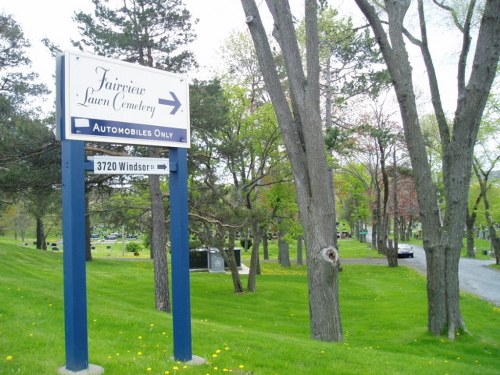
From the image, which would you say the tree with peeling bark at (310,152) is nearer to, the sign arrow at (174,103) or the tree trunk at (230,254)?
the sign arrow at (174,103)

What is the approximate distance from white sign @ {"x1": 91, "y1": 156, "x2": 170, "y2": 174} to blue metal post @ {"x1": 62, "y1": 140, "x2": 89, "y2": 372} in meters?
0.20

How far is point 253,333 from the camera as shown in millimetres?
8664

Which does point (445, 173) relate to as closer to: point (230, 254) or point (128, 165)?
point (128, 165)

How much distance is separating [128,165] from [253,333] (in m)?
4.66

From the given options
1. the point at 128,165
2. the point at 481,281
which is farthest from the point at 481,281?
the point at 128,165

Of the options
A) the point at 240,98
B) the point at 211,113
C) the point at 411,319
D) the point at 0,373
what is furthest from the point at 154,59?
the point at 0,373

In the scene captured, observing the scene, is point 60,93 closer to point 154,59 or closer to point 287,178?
point 154,59

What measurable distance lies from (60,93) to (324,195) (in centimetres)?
446

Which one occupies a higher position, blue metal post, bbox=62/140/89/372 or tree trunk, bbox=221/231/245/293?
blue metal post, bbox=62/140/89/372

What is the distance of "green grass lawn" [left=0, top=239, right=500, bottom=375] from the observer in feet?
17.7

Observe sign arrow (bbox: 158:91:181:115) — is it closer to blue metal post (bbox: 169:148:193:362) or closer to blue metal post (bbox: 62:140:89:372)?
blue metal post (bbox: 169:148:193:362)

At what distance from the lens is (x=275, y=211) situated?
24.8 metres

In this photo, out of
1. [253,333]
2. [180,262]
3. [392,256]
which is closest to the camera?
[180,262]

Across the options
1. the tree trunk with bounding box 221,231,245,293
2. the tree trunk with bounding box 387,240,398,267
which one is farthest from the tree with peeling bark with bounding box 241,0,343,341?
the tree trunk with bounding box 387,240,398,267
